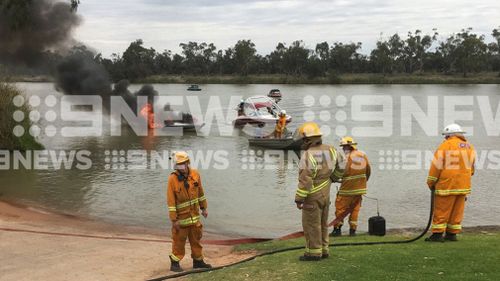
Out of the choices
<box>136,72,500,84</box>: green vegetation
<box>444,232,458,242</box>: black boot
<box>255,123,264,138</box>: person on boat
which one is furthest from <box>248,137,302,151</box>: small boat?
<box>136,72,500,84</box>: green vegetation

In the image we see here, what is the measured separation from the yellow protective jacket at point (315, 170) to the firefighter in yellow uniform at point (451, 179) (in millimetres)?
2127

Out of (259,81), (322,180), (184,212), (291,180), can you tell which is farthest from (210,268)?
(259,81)

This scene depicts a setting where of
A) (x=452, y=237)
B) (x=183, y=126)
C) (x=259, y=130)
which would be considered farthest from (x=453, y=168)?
(x=183, y=126)

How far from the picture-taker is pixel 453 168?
8875 mm

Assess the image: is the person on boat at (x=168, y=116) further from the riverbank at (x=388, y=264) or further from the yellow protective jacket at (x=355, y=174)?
the riverbank at (x=388, y=264)

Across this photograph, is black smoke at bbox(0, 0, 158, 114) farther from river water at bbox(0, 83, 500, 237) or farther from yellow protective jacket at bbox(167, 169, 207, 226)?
yellow protective jacket at bbox(167, 169, 207, 226)

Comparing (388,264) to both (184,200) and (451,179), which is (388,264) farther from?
(184,200)

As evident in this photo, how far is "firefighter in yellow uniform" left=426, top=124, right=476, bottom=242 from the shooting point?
8.86 m

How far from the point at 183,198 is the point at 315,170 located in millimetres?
2109

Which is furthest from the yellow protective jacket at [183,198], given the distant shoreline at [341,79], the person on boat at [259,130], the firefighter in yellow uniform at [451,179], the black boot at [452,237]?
the distant shoreline at [341,79]

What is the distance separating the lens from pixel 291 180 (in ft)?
71.9

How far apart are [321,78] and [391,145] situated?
9499 centimetres

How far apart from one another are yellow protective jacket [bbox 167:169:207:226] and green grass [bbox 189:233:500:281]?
910mm

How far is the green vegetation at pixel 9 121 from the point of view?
2456cm
